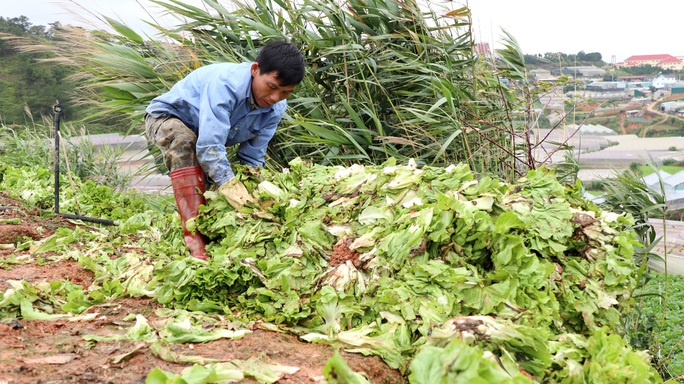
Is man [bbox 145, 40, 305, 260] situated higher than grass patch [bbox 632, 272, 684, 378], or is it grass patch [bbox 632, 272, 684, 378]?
man [bbox 145, 40, 305, 260]

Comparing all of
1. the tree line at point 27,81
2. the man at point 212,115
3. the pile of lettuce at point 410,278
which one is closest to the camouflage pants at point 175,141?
the man at point 212,115

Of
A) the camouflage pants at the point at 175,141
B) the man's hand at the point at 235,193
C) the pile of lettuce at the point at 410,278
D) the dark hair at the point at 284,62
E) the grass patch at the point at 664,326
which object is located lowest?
the grass patch at the point at 664,326

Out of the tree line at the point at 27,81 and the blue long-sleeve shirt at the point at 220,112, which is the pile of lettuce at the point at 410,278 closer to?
the blue long-sleeve shirt at the point at 220,112

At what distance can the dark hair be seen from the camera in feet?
10.7

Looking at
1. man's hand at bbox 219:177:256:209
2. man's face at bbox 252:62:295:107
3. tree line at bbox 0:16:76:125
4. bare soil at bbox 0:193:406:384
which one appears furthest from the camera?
tree line at bbox 0:16:76:125

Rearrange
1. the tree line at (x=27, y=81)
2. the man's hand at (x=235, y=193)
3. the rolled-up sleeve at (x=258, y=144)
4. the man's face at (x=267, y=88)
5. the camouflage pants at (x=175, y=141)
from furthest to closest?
the tree line at (x=27, y=81) < the rolled-up sleeve at (x=258, y=144) < the camouflage pants at (x=175, y=141) < the man's face at (x=267, y=88) < the man's hand at (x=235, y=193)

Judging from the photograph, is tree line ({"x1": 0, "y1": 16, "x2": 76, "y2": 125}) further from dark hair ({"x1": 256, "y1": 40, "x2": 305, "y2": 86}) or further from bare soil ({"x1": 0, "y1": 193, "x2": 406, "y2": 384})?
bare soil ({"x1": 0, "y1": 193, "x2": 406, "y2": 384})

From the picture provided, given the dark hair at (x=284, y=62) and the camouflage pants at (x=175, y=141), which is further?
the camouflage pants at (x=175, y=141)

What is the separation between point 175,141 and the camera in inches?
137

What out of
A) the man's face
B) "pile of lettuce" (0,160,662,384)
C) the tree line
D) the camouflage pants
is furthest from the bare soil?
the tree line

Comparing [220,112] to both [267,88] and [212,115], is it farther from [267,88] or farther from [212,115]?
[267,88]

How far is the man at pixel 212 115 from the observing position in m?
3.27

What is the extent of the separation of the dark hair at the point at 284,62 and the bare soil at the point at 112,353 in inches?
57.7

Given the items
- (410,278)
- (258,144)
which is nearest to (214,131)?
(258,144)
